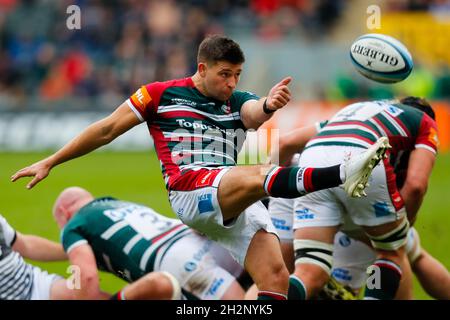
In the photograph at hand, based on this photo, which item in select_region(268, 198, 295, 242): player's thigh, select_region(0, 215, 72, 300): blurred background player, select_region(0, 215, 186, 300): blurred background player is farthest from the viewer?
select_region(268, 198, 295, 242): player's thigh

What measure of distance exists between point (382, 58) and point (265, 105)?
134 centimetres

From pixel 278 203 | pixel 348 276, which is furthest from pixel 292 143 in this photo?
pixel 348 276

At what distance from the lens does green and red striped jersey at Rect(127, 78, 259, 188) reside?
5840mm

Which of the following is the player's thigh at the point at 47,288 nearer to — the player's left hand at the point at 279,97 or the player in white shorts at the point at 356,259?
the player in white shorts at the point at 356,259

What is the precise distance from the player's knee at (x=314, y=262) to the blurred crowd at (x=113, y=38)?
13283 mm

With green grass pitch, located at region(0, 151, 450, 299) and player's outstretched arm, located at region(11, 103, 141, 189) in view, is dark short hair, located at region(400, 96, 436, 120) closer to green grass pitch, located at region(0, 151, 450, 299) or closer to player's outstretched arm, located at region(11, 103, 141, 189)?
green grass pitch, located at region(0, 151, 450, 299)

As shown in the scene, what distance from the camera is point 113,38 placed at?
22.2 metres

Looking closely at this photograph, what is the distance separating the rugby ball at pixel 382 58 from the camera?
21.7 feet

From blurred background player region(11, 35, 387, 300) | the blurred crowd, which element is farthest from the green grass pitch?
blurred background player region(11, 35, 387, 300)

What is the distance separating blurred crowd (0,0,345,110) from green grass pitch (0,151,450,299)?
2.31 meters

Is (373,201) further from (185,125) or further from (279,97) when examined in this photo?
(185,125)

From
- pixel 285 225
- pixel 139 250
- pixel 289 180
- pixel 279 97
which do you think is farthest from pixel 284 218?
pixel 289 180
